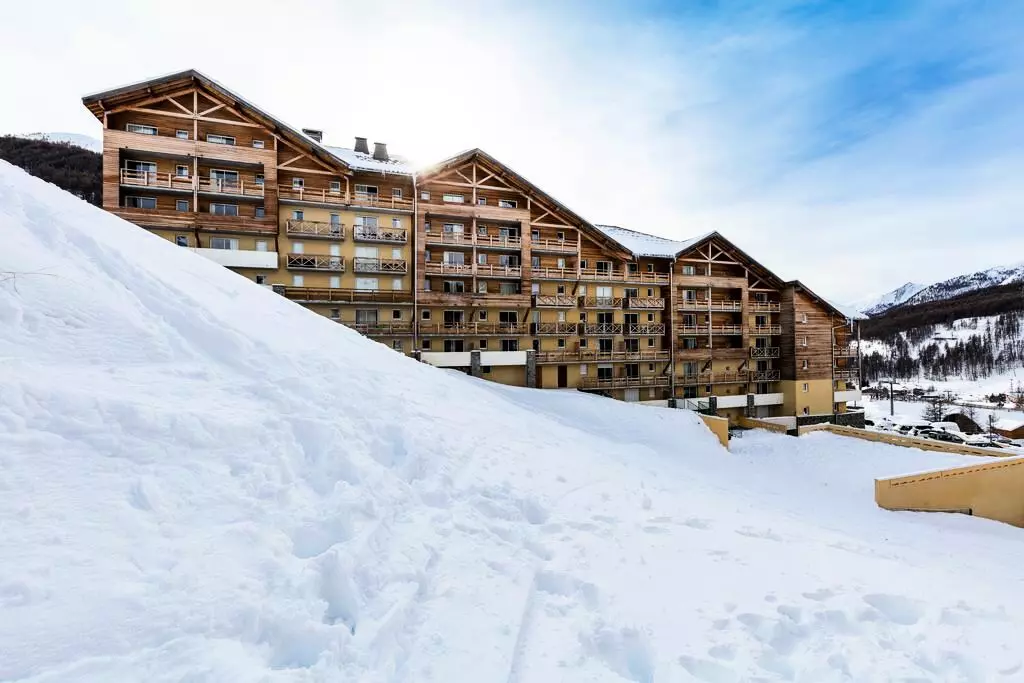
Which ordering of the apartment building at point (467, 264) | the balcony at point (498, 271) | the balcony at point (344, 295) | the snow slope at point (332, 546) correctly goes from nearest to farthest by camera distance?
the snow slope at point (332, 546) < the apartment building at point (467, 264) < the balcony at point (344, 295) < the balcony at point (498, 271)

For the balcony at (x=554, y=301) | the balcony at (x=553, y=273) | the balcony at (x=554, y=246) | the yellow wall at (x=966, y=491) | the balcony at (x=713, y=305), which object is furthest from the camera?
the balcony at (x=713, y=305)

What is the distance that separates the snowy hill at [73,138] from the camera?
3681 inches

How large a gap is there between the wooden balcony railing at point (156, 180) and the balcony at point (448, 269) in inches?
528

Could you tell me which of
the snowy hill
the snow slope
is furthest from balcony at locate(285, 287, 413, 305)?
the snowy hill

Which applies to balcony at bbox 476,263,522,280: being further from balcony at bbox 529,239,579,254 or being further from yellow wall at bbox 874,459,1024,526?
yellow wall at bbox 874,459,1024,526

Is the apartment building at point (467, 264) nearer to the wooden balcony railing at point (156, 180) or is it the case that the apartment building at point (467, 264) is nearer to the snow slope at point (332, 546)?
the wooden balcony railing at point (156, 180)

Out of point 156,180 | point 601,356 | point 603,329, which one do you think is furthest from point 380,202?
point 601,356

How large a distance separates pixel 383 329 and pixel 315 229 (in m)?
7.23

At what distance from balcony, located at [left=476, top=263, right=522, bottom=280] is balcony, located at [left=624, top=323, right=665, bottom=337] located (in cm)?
967

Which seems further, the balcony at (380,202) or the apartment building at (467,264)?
the balcony at (380,202)

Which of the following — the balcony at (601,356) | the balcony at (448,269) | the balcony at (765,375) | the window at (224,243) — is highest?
the window at (224,243)

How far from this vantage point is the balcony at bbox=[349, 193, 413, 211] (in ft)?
88.8

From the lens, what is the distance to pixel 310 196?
26219 mm

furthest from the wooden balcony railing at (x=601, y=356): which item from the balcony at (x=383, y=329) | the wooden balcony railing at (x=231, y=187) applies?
the wooden balcony railing at (x=231, y=187)
